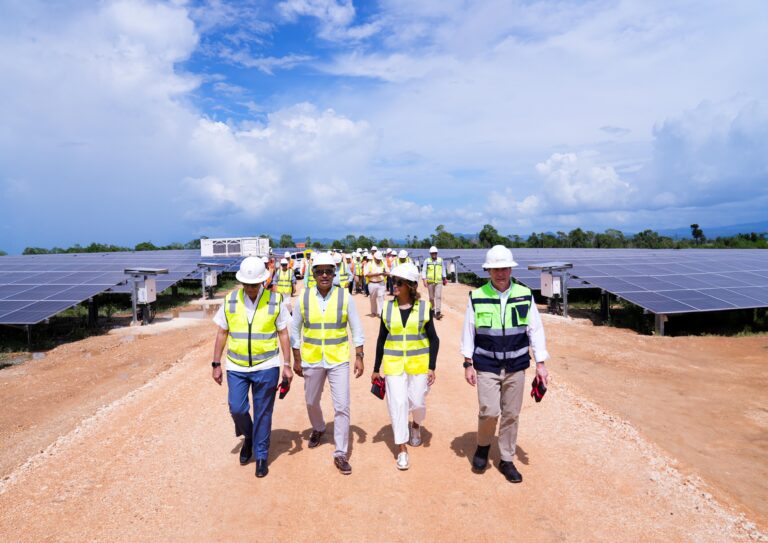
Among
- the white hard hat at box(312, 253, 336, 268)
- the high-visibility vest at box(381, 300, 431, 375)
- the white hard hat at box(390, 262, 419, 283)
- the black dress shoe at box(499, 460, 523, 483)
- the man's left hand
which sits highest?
the white hard hat at box(312, 253, 336, 268)

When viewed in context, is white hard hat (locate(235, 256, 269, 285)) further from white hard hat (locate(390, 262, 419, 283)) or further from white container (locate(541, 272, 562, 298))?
white container (locate(541, 272, 562, 298))

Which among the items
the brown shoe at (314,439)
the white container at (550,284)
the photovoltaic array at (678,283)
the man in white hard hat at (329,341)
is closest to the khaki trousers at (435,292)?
the white container at (550,284)

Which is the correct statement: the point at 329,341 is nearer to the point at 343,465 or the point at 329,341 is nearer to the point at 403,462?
the point at 343,465

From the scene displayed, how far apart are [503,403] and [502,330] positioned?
703 millimetres

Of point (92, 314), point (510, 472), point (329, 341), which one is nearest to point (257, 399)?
point (329, 341)

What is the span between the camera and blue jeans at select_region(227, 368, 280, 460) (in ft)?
14.8

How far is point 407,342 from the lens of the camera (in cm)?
463

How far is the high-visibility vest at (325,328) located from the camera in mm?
4652

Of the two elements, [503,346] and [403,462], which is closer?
[503,346]

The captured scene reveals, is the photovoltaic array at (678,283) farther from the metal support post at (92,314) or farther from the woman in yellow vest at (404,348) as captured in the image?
the metal support post at (92,314)

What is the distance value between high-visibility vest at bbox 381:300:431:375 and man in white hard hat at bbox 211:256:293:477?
39.3 inches

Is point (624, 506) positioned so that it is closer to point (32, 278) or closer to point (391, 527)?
point (391, 527)

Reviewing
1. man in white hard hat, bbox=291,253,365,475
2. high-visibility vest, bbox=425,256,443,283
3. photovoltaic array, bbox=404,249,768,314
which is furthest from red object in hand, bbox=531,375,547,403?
photovoltaic array, bbox=404,249,768,314

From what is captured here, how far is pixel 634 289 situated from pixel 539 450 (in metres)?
11.0
